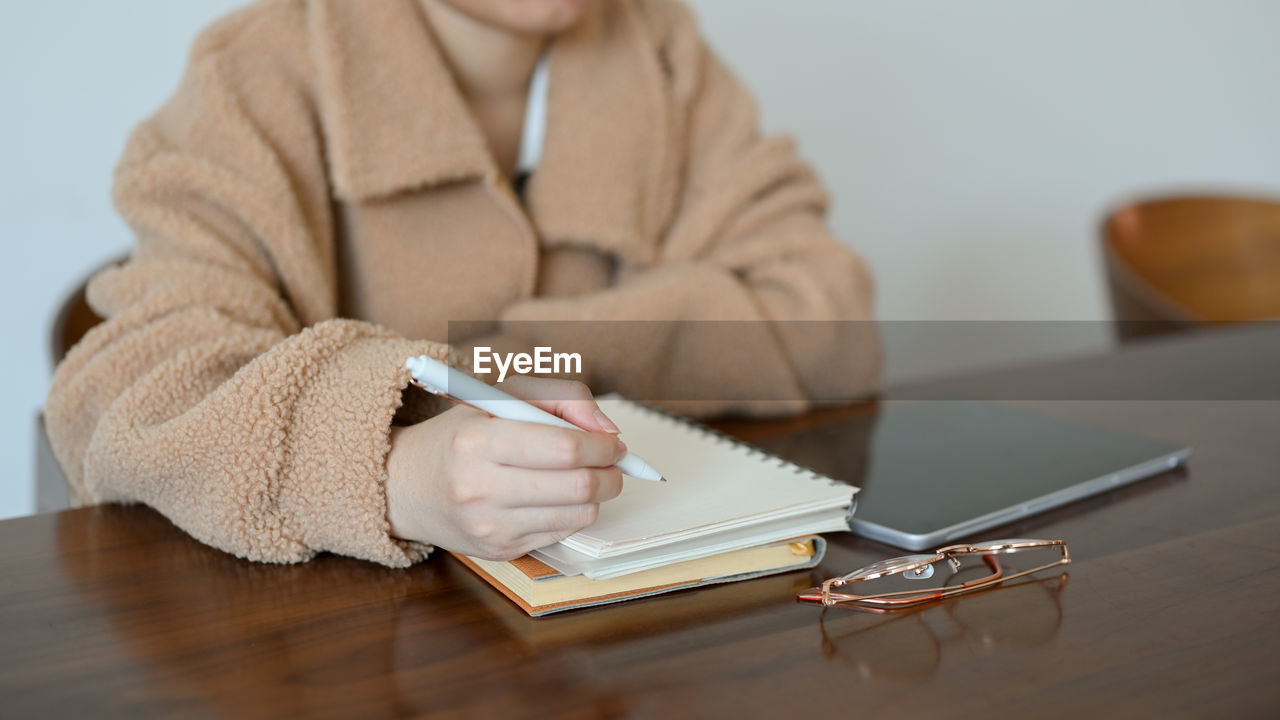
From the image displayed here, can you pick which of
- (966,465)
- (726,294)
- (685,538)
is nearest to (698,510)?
(685,538)

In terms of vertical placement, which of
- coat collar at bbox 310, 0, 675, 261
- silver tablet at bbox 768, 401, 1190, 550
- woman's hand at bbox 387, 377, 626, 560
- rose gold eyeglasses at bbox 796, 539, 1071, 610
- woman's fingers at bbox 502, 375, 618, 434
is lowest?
silver tablet at bbox 768, 401, 1190, 550

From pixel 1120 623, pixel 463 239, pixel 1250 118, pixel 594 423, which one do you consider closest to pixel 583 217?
pixel 463 239

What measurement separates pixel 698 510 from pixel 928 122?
137 centimetres

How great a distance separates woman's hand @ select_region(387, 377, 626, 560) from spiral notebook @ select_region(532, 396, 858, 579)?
0.7 inches

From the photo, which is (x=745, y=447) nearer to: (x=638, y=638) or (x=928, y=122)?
(x=638, y=638)

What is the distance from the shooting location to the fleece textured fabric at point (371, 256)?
498 mm

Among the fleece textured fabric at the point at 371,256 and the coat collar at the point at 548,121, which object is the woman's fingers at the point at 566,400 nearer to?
the fleece textured fabric at the point at 371,256

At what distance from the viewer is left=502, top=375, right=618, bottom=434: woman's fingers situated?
0.45 meters

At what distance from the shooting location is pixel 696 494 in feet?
1.61

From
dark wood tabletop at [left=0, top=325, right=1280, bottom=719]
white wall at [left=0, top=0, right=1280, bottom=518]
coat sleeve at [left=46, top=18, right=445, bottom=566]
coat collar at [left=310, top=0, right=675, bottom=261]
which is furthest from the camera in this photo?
white wall at [left=0, top=0, right=1280, bottom=518]

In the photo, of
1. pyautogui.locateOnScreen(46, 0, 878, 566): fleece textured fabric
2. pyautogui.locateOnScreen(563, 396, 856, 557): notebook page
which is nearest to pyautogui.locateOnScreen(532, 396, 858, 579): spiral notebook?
pyautogui.locateOnScreen(563, 396, 856, 557): notebook page

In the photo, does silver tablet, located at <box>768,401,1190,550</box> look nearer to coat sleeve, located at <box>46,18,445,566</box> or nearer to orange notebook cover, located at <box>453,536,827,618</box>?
orange notebook cover, located at <box>453,536,827,618</box>

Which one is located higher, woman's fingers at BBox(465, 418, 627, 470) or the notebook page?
woman's fingers at BBox(465, 418, 627, 470)

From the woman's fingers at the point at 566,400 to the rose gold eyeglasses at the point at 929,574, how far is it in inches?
4.5
